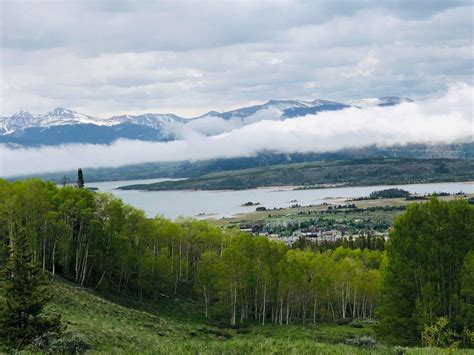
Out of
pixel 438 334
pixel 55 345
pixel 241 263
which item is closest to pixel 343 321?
pixel 241 263

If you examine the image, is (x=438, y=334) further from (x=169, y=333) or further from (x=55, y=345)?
(x=169, y=333)

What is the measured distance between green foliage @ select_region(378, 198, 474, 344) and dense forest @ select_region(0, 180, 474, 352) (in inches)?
2.7

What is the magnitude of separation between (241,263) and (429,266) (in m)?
26.8

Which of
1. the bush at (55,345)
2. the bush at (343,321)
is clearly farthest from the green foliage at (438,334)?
the bush at (343,321)

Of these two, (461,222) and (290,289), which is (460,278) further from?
(290,289)

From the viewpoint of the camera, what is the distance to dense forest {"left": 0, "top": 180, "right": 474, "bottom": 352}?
1394 inches

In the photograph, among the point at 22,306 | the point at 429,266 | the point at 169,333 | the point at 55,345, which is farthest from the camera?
the point at 169,333

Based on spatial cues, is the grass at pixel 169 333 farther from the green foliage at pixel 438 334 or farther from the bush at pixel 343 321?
the bush at pixel 343 321

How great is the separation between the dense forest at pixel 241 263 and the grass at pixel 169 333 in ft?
15.2

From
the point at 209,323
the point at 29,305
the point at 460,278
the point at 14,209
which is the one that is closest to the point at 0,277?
the point at 29,305

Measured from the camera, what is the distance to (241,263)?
5872 centimetres

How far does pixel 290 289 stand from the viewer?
62062 millimetres

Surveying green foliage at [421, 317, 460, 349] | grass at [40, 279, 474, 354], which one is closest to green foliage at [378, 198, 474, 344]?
grass at [40, 279, 474, 354]

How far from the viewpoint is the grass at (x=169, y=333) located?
50.0 feet
